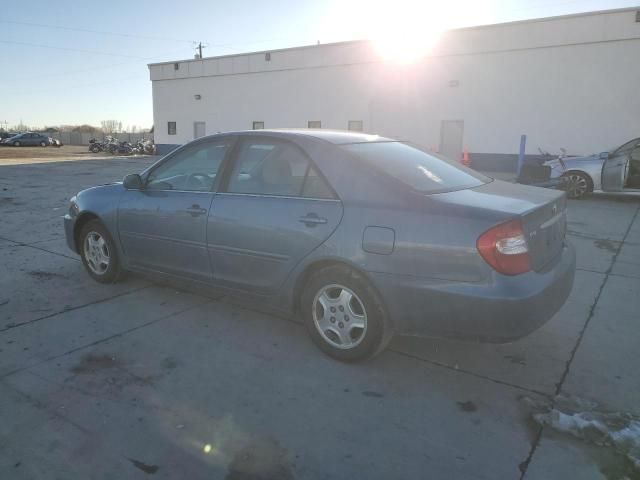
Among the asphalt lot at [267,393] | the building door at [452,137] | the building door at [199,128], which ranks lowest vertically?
the asphalt lot at [267,393]

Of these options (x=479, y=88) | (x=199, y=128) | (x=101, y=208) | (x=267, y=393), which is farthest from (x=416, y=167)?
(x=199, y=128)

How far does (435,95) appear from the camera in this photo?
2138 cm

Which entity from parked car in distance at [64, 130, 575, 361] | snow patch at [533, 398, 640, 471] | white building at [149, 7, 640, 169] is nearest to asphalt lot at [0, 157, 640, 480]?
snow patch at [533, 398, 640, 471]

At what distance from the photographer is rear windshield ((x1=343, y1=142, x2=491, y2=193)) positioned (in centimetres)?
336

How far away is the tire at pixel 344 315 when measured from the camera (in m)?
3.21

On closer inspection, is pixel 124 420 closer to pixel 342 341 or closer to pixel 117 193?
pixel 342 341

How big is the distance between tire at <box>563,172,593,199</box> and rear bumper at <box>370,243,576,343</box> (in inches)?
380

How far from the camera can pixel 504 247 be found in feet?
9.27

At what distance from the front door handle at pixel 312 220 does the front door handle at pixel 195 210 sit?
972 millimetres

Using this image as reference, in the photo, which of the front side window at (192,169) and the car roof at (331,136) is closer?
the car roof at (331,136)

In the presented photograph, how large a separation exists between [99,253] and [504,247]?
3.89 metres

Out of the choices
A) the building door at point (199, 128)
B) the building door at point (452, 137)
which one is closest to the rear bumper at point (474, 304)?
the building door at point (452, 137)

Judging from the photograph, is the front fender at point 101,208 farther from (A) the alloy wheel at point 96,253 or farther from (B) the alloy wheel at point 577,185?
(B) the alloy wheel at point 577,185

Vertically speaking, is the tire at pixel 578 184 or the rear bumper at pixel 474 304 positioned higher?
the tire at pixel 578 184
